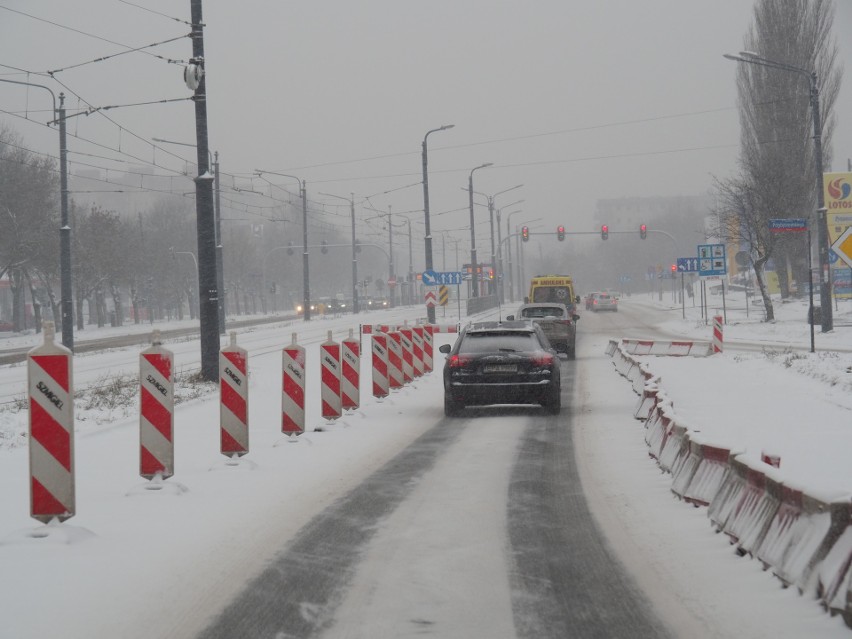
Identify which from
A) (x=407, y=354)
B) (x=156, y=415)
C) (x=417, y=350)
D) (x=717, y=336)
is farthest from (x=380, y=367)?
(x=717, y=336)

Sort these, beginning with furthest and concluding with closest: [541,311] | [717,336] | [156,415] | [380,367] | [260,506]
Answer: [717,336]
[541,311]
[380,367]
[156,415]
[260,506]

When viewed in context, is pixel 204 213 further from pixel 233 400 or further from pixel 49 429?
pixel 49 429

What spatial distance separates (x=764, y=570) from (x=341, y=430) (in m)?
9.38

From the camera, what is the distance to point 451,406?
677 inches

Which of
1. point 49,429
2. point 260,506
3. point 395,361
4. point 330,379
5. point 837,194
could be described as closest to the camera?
point 49,429

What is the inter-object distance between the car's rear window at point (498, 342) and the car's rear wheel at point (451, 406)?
0.74 m

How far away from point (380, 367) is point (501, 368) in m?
3.61

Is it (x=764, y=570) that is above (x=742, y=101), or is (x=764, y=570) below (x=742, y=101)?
below

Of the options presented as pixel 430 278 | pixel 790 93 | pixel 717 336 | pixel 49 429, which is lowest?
pixel 717 336

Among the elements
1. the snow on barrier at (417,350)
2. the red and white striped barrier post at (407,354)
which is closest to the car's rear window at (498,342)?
the red and white striped barrier post at (407,354)

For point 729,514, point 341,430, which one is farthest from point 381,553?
point 341,430

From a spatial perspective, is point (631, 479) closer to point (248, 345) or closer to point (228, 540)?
point (228, 540)

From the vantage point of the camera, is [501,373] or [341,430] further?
[501,373]

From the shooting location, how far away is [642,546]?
751 cm
